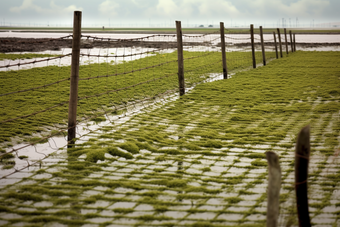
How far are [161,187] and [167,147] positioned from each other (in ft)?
5.10

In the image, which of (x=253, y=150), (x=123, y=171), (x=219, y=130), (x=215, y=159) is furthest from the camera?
(x=219, y=130)

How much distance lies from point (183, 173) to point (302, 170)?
2.17 metres

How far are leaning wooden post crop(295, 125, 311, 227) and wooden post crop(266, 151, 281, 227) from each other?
0.23 metres

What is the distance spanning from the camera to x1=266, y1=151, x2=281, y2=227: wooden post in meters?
2.59

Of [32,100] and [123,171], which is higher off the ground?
[32,100]

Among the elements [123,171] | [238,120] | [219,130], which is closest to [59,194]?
[123,171]

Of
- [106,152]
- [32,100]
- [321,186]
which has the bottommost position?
[321,186]

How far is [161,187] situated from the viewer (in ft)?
14.1

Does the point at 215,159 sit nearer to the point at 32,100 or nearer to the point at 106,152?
the point at 106,152

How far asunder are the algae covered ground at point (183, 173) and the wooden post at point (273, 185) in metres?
0.82

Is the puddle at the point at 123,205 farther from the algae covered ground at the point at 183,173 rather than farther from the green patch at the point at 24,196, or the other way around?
the green patch at the point at 24,196

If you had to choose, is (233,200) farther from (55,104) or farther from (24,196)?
(55,104)

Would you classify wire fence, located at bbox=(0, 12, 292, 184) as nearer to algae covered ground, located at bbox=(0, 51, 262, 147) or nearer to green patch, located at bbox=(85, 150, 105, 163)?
algae covered ground, located at bbox=(0, 51, 262, 147)

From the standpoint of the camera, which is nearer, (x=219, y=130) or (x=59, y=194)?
(x=59, y=194)
